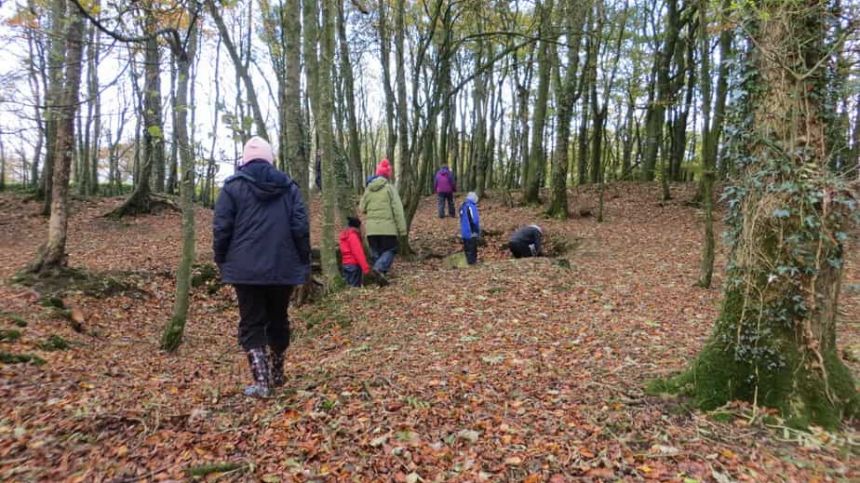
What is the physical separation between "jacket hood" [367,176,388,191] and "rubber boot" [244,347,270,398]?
488 centimetres

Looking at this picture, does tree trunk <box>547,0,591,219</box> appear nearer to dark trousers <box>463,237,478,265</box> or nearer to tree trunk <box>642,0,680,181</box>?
tree trunk <box>642,0,680,181</box>

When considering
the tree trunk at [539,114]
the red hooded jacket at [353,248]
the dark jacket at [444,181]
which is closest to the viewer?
the red hooded jacket at [353,248]

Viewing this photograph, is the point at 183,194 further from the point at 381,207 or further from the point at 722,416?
the point at 722,416

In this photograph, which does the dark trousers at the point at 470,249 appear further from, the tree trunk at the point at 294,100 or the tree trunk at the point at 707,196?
the tree trunk at the point at 707,196

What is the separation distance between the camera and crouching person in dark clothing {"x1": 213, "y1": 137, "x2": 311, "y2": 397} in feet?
12.3

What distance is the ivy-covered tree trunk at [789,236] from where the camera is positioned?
319 cm

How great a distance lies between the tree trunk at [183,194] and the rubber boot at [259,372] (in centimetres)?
221

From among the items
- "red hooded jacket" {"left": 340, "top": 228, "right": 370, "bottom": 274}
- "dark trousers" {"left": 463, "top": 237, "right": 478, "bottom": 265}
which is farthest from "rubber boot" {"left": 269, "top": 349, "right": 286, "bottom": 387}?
"dark trousers" {"left": 463, "top": 237, "right": 478, "bottom": 265}

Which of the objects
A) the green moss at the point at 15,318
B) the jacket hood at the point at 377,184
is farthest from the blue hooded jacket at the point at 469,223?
the green moss at the point at 15,318

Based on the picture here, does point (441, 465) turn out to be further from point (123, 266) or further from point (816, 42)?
point (123, 266)

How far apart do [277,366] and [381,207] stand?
15.1 feet

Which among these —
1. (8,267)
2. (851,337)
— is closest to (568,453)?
(851,337)

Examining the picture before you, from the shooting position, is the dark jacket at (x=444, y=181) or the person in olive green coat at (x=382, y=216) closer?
the person in olive green coat at (x=382, y=216)

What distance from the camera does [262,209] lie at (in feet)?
12.5
